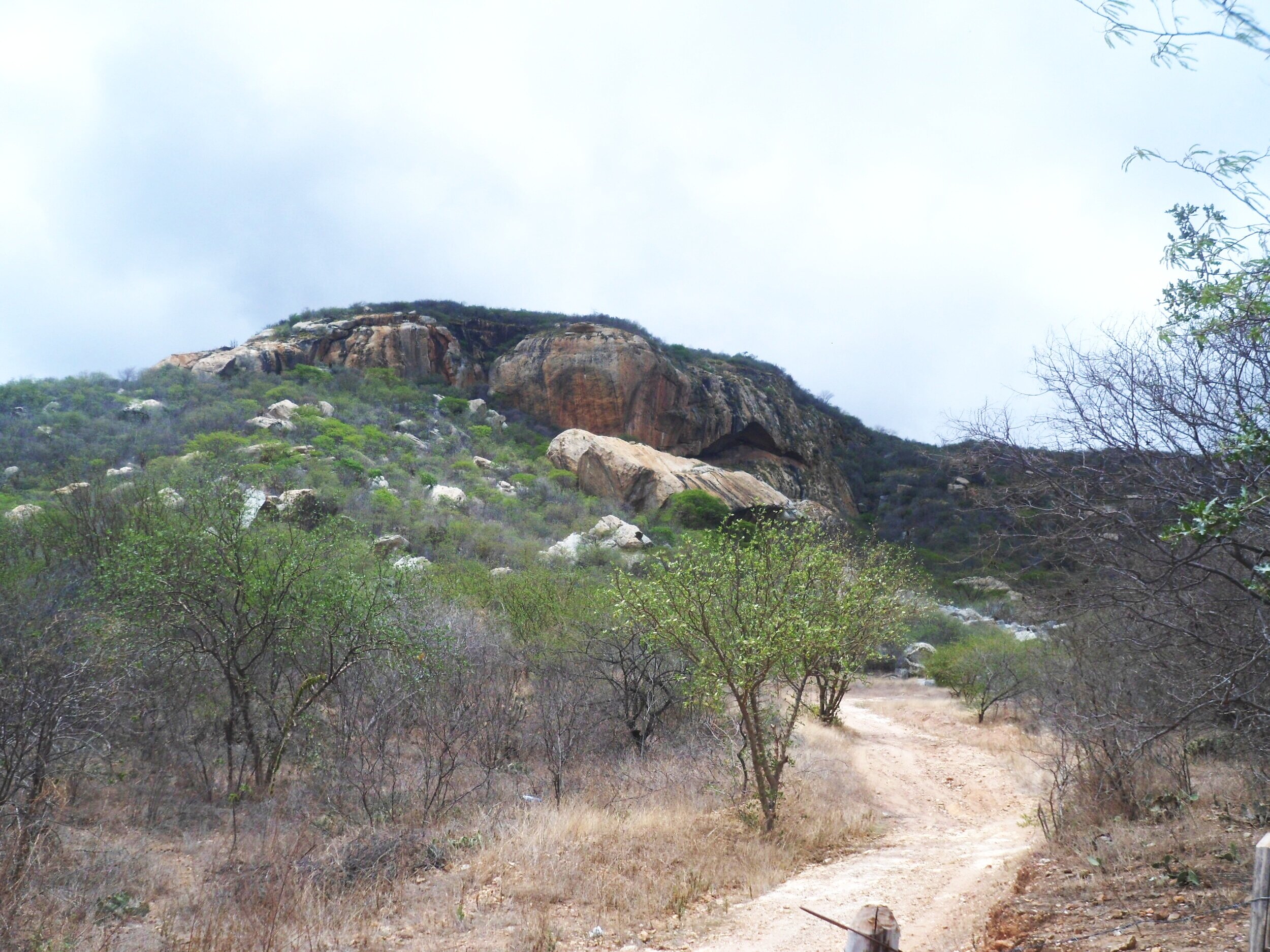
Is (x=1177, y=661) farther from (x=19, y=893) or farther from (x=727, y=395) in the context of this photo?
(x=727, y=395)

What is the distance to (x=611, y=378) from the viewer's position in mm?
51219

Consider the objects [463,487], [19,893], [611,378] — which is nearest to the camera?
[19,893]

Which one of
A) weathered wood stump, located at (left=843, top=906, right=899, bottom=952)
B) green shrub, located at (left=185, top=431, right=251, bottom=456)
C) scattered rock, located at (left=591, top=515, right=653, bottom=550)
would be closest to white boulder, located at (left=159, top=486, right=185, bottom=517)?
green shrub, located at (left=185, top=431, right=251, bottom=456)

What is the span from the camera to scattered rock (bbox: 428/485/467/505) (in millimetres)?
29359

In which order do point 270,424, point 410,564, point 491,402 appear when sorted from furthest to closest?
point 491,402
point 270,424
point 410,564

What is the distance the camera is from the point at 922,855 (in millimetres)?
8656

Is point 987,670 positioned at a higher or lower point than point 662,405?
lower

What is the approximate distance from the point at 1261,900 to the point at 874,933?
4.45ft

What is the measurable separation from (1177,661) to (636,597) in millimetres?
5544

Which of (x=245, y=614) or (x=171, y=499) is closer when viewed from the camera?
(x=245, y=614)

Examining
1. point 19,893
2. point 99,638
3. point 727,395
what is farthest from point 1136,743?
point 727,395

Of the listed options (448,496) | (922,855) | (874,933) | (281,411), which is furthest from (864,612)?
(281,411)

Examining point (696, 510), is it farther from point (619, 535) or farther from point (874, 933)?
point (874, 933)

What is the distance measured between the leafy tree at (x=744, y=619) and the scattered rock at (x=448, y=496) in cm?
2101
